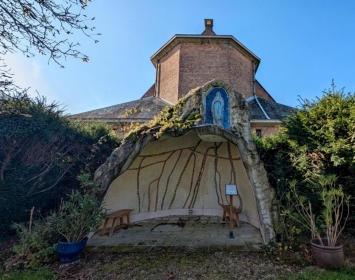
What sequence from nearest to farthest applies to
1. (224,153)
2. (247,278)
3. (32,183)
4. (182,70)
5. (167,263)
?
(247,278)
(167,263)
(32,183)
(224,153)
(182,70)

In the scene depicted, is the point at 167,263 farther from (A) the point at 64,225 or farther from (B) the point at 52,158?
(B) the point at 52,158

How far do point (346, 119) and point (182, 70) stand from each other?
908 centimetres

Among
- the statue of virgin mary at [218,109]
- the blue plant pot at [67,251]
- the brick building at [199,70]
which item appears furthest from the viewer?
the brick building at [199,70]

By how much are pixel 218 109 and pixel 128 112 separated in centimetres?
650

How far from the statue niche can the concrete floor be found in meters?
2.56

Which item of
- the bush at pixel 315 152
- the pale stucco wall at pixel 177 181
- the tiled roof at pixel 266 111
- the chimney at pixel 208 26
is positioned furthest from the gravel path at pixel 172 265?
the chimney at pixel 208 26

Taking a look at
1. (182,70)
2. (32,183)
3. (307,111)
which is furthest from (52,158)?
(182,70)

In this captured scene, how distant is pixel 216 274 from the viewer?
2.86m

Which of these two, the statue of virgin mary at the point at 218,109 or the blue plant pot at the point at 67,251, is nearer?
the blue plant pot at the point at 67,251

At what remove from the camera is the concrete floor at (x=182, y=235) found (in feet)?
13.2

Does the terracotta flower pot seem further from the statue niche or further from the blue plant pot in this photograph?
the blue plant pot

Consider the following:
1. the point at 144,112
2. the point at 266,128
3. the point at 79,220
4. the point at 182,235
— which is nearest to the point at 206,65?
the point at 144,112

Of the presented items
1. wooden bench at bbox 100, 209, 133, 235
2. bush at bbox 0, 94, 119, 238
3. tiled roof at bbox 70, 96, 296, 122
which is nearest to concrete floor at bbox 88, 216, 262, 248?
wooden bench at bbox 100, 209, 133, 235

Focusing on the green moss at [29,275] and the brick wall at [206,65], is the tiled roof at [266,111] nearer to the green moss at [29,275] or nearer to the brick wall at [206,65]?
the brick wall at [206,65]
